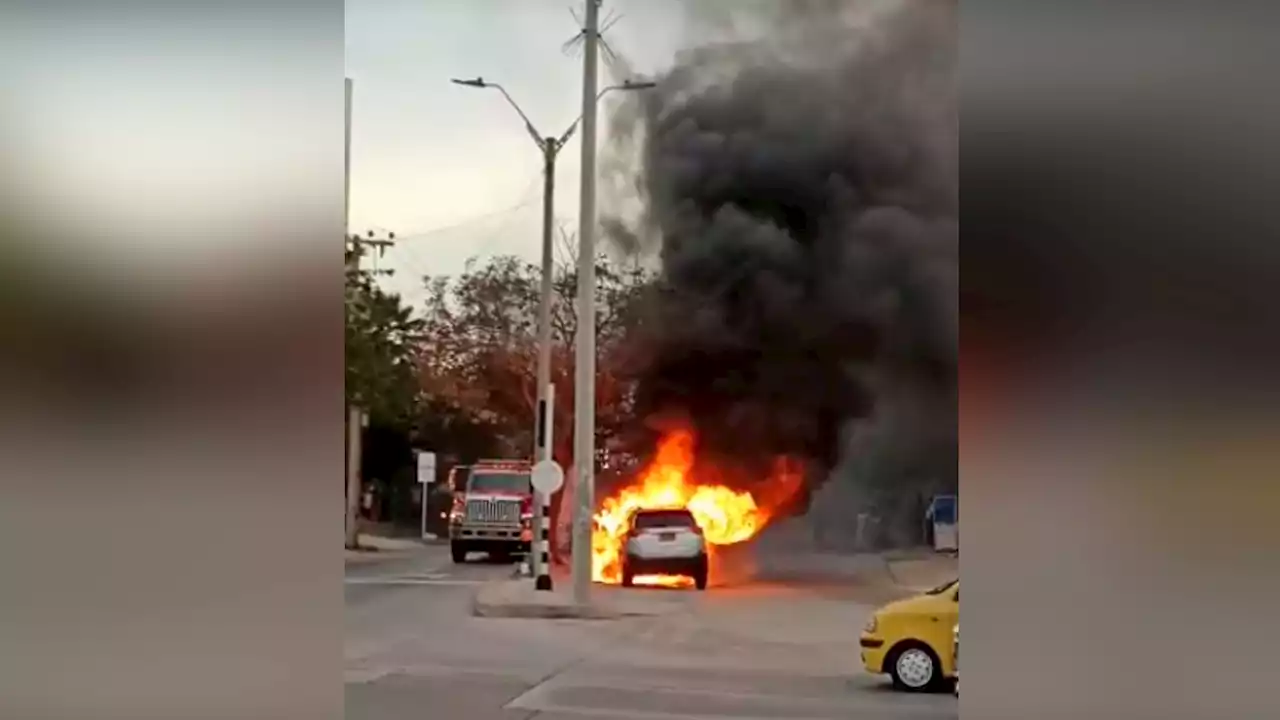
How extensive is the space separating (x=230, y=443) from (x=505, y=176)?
1.35m

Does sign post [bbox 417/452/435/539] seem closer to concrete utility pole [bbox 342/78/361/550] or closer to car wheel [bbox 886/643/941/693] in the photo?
concrete utility pole [bbox 342/78/361/550]

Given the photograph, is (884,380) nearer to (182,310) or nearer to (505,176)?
(505,176)

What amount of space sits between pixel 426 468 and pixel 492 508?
0.97 ft

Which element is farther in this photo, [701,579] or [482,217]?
[701,579]

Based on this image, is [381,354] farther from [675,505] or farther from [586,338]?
[675,505]

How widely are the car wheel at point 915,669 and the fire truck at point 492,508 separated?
1298mm

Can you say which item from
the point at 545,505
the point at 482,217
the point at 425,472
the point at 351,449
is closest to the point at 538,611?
the point at 545,505

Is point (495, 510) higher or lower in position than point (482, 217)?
lower

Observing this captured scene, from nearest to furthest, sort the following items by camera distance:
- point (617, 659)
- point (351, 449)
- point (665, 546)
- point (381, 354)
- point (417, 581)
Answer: point (617, 659) < point (351, 449) < point (381, 354) < point (417, 581) < point (665, 546)

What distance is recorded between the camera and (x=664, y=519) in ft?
14.5

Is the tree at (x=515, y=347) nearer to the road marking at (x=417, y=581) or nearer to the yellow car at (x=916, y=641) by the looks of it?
the road marking at (x=417, y=581)

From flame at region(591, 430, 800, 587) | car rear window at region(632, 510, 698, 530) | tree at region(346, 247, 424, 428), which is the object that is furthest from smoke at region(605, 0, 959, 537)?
tree at region(346, 247, 424, 428)

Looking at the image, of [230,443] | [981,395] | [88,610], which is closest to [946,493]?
[981,395]

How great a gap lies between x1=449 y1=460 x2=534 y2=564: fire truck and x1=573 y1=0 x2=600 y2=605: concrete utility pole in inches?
7.5
